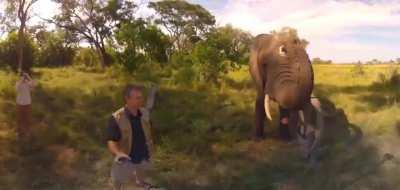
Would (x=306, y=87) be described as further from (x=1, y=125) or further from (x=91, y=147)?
(x=1, y=125)

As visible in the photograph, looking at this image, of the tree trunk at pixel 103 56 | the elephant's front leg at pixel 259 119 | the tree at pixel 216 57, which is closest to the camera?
the elephant's front leg at pixel 259 119

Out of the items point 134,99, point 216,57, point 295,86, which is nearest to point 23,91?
point 295,86

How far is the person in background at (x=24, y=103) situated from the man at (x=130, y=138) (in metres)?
6.70

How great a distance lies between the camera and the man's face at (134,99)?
593 cm

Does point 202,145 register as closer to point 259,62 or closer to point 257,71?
point 257,71

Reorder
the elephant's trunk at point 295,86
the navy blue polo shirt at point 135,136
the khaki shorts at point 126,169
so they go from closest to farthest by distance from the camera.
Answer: the navy blue polo shirt at point 135,136 → the khaki shorts at point 126,169 → the elephant's trunk at point 295,86

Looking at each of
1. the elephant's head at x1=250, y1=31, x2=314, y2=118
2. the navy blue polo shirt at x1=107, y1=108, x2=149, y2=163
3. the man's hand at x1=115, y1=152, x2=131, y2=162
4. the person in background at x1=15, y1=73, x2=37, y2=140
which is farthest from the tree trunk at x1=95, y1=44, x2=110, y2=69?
the man's hand at x1=115, y1=152, x2=131, y2=162

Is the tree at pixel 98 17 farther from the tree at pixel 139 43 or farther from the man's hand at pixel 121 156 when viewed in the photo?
the man's hand at pixel 121 156

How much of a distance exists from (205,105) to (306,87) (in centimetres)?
528

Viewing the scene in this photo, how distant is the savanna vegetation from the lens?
963cm

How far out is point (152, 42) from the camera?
2567 centimetres

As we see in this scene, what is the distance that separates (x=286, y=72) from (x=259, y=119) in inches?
61.5

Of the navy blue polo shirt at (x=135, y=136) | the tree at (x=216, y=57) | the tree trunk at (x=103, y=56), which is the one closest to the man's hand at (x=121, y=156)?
the navy blue polo shirt at (x=135, y=136)

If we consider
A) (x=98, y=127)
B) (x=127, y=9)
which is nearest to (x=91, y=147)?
(x=98, y=127)
